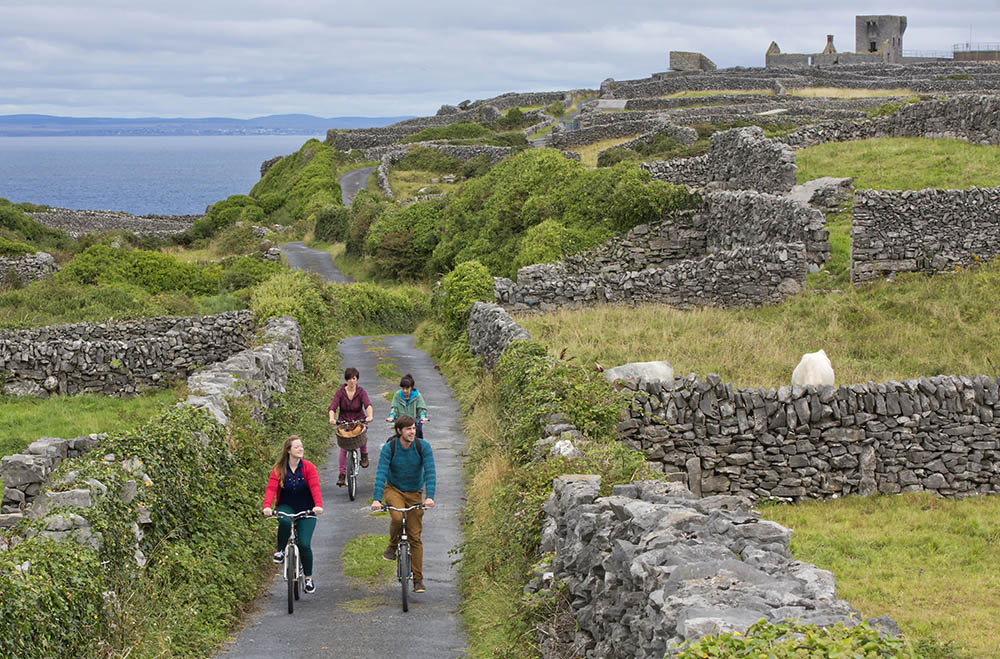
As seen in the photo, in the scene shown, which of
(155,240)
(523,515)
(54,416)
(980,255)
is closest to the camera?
(523,515)

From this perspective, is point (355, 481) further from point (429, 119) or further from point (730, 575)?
point (429, 119)

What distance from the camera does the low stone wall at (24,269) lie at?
46.4 m

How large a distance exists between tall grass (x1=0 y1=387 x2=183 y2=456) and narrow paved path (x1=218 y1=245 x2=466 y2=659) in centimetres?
564

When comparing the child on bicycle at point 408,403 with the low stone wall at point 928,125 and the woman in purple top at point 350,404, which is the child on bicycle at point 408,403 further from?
the low stone wall at point 928,125

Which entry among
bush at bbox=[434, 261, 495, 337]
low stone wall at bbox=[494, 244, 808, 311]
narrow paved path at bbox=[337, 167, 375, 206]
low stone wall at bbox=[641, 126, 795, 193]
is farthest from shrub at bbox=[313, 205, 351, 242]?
low stone wall at bbox=[494, 244, 808, 311]

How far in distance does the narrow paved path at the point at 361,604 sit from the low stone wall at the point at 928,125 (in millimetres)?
23094

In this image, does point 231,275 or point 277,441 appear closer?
point 277,441

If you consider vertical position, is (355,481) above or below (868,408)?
below

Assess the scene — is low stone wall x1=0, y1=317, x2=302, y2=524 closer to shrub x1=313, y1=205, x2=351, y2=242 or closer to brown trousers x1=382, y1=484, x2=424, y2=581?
brown trousers x1=382, y1=484, x2=424, y2=581

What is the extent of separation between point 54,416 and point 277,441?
23.9ft

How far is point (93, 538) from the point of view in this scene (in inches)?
405

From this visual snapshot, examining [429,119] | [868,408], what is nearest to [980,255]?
[868,408]

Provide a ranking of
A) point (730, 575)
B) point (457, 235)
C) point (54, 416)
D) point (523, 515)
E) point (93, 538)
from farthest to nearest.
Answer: point (457, 235), point (54, 416), point (523, 515), point (93, 538), point (730, 575)

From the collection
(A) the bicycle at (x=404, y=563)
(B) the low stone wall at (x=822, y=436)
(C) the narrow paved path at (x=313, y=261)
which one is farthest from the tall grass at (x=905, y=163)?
(A) the bicycle at (x=404, y=563)
